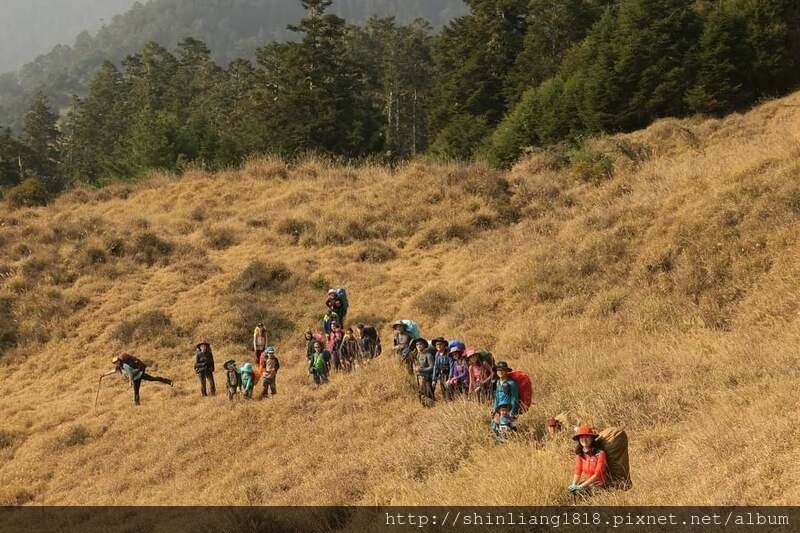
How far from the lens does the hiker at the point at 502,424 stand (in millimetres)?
6605

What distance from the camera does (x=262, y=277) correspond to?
18594mm

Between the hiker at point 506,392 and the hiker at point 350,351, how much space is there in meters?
5.59

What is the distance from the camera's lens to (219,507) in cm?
708

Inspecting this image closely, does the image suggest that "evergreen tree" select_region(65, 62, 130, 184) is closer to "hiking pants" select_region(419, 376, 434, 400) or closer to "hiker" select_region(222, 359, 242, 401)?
"hiker" select_region(222, 359, 242, 401)

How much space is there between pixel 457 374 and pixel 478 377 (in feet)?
1.94

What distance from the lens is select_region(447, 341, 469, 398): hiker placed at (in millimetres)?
9031

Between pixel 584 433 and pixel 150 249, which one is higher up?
pixel 584 433

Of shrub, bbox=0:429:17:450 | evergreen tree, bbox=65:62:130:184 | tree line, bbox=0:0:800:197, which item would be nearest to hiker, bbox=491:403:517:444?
shrub, bbox=0:429:17:450

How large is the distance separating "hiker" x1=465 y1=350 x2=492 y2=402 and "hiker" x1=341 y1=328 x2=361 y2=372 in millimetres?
4085

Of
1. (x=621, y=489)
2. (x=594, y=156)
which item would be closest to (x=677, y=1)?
(x=594, y=156)

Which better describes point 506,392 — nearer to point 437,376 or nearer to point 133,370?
point 437,376

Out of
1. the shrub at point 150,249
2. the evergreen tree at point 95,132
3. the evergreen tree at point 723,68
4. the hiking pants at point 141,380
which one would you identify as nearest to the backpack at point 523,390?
the hiking pants at point 141,380

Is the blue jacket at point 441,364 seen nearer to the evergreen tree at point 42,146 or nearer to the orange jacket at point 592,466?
the orange jacket at point 592,466

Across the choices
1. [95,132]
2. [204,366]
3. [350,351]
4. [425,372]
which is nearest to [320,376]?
[350,351]
